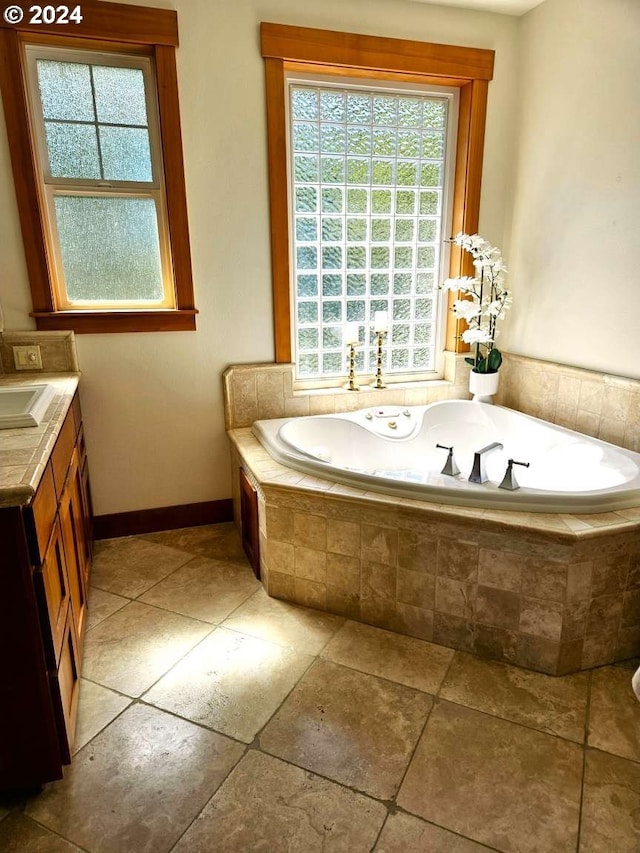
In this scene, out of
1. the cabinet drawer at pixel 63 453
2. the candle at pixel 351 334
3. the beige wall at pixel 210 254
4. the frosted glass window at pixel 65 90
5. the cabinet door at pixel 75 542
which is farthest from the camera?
the candle at pixel 351 334

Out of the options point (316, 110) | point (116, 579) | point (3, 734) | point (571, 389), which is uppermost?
point (316, 110)

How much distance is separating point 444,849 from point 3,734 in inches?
43.7

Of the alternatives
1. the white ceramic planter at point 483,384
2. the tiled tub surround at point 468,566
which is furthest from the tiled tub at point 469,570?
the white ceramic planter at point 483,384

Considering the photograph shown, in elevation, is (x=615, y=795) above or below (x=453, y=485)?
below

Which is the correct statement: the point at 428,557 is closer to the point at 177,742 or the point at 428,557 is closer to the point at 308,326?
the point at 177,742

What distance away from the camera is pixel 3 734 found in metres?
1.32

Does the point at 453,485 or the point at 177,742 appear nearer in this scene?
the point at 177,742

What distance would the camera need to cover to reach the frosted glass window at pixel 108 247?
247cm

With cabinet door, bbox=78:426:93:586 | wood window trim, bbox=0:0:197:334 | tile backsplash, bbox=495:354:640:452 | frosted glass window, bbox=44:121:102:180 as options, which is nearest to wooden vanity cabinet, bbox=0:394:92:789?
cabinet door, bbox=78:426:93:586

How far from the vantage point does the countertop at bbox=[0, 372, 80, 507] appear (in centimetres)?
118

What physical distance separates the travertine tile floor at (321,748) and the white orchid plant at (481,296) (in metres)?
1.61

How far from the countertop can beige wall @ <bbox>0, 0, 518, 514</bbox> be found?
2.07 ft

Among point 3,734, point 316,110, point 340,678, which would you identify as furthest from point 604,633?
point 316,110

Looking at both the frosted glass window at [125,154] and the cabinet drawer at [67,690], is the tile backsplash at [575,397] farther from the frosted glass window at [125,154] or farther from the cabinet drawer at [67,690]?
the cabinet drawer at [67,690]
